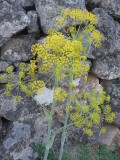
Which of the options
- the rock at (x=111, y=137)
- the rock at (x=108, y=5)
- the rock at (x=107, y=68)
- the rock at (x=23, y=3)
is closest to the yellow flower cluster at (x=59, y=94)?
the rock at (x=107, y=68)

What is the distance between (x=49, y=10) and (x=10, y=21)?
1.97 ft

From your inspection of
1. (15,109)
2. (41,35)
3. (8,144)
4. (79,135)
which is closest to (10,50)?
(41,35)

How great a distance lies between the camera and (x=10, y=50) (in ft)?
12.8

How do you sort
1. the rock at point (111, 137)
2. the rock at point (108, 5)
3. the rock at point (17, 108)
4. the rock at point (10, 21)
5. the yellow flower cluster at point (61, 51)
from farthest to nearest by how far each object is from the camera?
the rock at point (111, 137) → the rock at point (108, 5) → the rock at point (17, 108) → the rock at point (10, 21) → the yellow flower cluster at point (61, 51)

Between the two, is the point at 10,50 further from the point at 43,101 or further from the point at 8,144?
the point at 8,144

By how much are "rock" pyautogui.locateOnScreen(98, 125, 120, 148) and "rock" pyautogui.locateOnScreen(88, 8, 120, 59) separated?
1.36 meters

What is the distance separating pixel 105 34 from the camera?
405 centimetres

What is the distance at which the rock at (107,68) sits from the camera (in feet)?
13.7

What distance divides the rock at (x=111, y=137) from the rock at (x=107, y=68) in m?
0.99

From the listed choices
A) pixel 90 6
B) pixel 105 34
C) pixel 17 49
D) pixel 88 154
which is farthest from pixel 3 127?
pixel 90 6

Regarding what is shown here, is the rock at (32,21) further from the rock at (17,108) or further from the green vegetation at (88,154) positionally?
the green vegetation at (88,154)

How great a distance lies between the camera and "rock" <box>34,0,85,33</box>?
386 cm

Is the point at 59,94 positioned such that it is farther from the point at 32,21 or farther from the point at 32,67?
the point at 32,21

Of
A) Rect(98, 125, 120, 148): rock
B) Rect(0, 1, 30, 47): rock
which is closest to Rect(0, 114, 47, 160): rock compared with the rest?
Rect(98, 125, 120, 148): rock
